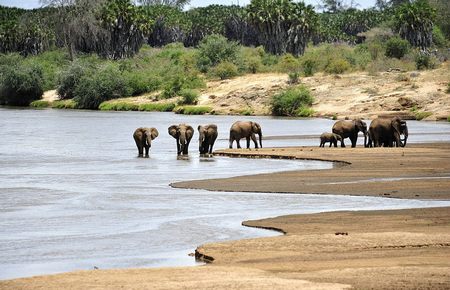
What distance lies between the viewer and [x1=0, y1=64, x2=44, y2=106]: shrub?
102 metres

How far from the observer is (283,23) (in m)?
102

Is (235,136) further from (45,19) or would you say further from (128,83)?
(45,19)

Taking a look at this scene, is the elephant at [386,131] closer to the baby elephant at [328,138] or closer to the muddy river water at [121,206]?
the baby elephant at [328,138]

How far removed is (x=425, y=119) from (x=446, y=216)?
4802 centimetres

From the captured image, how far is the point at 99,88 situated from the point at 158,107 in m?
9.17

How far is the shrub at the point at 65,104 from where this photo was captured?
97613 millimetres

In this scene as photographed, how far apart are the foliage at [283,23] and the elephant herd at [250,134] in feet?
197

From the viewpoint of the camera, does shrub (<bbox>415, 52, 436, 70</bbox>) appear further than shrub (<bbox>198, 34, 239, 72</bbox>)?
No

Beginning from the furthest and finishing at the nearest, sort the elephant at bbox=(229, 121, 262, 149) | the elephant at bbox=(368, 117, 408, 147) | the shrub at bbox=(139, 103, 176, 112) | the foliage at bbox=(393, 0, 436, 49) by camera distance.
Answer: the foliage at bbox=(393, 0, 436, 49) → the shrub at bbox=(139, 103, 176, 112) → the elephant at bbox=(229, 121, 262, 149) → the elephant at bbox=(368, 117, 408, 147)

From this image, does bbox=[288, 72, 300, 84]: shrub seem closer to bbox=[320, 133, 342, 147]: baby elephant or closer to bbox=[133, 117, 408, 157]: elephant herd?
bbox=[133, 117, 408, 157]: elephant herd

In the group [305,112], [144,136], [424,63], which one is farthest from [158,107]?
[144,136]

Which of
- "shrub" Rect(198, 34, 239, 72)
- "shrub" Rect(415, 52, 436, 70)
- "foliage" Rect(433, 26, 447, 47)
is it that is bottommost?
"shrub" Rect(415, 52, 436, 70)

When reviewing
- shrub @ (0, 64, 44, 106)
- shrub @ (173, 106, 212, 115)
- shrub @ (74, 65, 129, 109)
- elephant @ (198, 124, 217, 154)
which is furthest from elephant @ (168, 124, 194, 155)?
shrub @ (0, 64, 44, 106)

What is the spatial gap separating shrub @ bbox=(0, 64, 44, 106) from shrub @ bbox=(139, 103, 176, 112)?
654 inches
